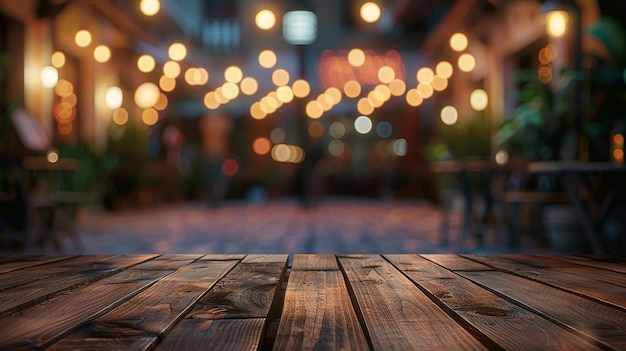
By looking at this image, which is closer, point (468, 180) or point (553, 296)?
point (553, 296)

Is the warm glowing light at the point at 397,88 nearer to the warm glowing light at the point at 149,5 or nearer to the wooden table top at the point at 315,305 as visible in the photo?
the warm glowing light at the point at 149,5

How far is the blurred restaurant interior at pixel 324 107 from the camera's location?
5289 mm

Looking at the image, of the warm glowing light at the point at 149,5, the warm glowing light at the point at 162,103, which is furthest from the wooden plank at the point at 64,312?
the warm glowing light at the point at 162,103

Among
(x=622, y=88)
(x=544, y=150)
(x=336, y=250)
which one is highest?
(x=622, y=88)

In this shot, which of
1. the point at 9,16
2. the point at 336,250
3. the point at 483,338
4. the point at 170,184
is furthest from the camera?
the point at 170,184

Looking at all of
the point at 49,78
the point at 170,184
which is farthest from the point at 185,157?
the point at 49,78

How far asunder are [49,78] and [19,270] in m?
7.49

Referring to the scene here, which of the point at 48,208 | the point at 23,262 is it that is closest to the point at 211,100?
the point at 48,208

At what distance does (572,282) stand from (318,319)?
679mm

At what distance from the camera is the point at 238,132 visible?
72.1 ft

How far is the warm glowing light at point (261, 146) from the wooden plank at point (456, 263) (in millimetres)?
19833

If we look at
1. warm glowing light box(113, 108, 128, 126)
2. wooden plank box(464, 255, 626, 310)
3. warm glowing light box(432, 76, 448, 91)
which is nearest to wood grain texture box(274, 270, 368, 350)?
wooden plank box(464, 255, 626, 310)

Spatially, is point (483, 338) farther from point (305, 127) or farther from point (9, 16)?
point (305, 127)

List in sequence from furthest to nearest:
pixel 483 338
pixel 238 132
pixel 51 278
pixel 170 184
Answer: pixel 238 132
pixel 170 184
pixel 51 278
pixel 483 338
